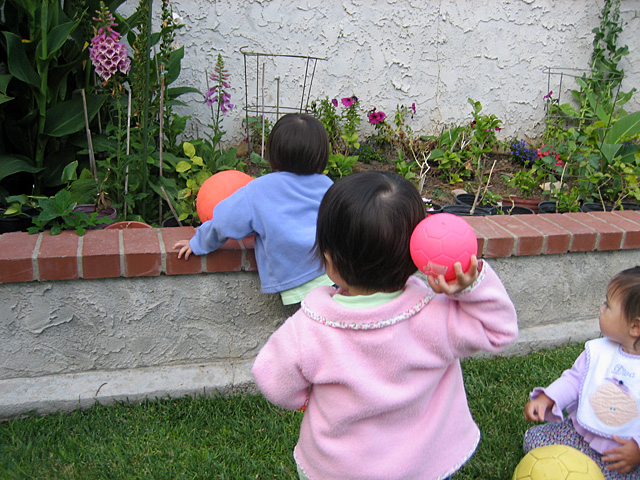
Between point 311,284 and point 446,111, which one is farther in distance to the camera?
point 446,111

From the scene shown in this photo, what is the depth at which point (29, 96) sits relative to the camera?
10.3 feet

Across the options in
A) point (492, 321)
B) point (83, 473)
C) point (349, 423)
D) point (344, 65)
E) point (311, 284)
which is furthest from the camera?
point (344, 65)

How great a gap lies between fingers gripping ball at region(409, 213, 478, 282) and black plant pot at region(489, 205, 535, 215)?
2.56 meters

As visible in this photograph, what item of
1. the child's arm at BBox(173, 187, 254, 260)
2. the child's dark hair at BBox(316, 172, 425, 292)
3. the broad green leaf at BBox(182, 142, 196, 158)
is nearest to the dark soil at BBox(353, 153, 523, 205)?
the broad green leaf at BBox(182, 142, 196, 158)

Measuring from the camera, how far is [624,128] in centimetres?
406

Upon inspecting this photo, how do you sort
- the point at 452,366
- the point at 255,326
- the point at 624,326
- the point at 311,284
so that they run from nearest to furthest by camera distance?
1. the point at 452,366
2. the point at 624,326
3. the point at 311,284
4. the point at 255,326

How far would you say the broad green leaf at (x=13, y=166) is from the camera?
9.65 ft

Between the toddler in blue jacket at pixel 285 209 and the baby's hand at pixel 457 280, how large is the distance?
3.89ft

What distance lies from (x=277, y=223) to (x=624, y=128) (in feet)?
9.76

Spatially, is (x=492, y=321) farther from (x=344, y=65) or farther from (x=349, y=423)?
(x=344, y=65)

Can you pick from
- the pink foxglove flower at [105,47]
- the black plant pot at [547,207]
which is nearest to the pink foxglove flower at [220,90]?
the pink foxglove flower at [105,47]

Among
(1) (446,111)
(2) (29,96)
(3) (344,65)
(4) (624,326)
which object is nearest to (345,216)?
(4) (624,326)

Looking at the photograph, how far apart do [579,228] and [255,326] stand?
6.15 ft

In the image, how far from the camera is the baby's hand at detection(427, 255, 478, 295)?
122cm
